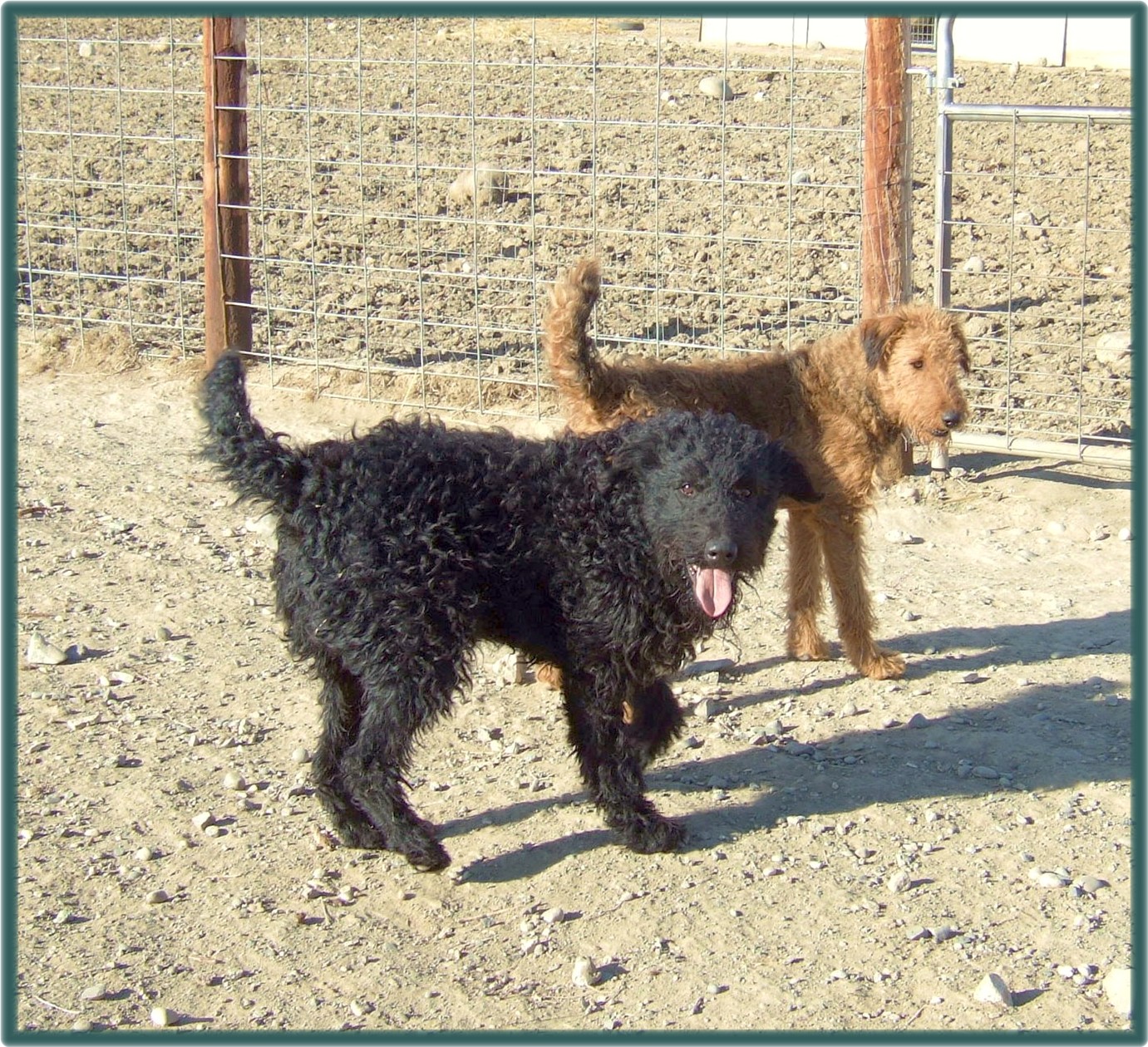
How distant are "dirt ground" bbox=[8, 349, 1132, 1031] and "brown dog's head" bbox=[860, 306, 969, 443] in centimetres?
101

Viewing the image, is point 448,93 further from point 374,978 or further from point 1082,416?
point 374,978

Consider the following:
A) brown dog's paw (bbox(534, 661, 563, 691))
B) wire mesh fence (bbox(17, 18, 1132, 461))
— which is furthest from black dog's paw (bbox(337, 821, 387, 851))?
wire mesh fence (bbox(17, 18, 1132, 461))

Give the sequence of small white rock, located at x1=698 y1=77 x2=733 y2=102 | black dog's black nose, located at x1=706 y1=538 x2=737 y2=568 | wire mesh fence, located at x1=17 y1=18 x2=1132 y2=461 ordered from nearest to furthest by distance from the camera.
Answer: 1. black dog's black nose, located at x1=706 y1=538 x2=737 y2=568
2. wire mesh fence, located at x1=17 y1=18 x2=1132 y2=461
3. small white rock, located at x1=698 y1=77 x2=733 y2=102

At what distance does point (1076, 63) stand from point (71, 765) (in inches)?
558

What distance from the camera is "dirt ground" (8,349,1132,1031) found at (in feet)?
12.5

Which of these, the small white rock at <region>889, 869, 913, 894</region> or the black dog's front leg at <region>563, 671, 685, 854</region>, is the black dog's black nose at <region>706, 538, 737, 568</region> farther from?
the small white rock at <region>889, 869, 913, 894</region>

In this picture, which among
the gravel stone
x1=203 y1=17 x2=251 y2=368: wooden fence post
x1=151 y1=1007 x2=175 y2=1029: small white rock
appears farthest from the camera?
x1=203 y1=17 x2=251 y2=368: wooden fence post

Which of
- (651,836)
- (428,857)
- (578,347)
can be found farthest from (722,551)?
(578,347)

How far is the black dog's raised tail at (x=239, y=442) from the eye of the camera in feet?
13.4

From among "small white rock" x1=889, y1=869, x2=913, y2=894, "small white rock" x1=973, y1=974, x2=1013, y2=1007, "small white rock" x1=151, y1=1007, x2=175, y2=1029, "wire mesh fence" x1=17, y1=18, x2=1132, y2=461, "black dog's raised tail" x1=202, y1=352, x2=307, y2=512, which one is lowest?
"small white rock" x1=151, y1=1007, x2=175, y2=1029

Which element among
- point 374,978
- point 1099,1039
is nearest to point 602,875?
point 374,978

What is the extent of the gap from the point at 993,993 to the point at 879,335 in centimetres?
307

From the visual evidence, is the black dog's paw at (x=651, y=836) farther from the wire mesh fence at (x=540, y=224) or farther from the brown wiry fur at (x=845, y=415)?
the wire mesh fence at (x=540, y=224)

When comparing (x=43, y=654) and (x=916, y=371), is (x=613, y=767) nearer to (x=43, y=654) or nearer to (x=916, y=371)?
(x=916, y=371)
